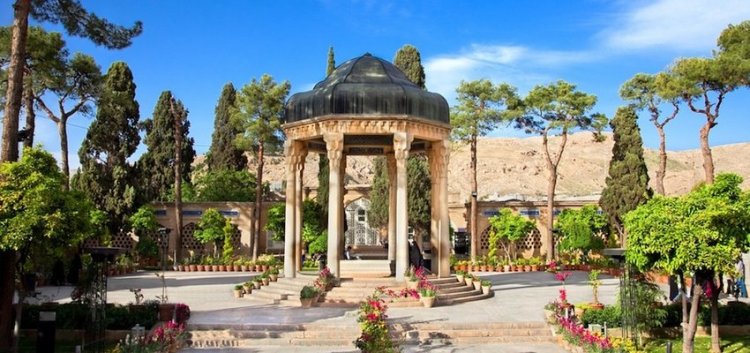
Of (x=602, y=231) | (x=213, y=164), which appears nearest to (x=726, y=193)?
(x=602, y=231)

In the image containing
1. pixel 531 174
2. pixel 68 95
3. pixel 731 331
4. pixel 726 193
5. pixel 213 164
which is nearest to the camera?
pixel 726 193

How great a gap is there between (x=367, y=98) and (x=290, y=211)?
4.33 meters

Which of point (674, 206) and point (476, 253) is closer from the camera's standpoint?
point (674, 206)

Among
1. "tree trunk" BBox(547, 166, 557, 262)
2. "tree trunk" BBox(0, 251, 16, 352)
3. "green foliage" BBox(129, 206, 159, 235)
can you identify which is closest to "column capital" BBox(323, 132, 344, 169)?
"tree trunk" BBox(0, 251, 16, 352)

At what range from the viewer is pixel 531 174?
91.7 metres

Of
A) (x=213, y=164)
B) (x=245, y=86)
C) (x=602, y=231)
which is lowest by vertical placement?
(x=602, y=231)

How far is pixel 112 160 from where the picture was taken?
31.9m

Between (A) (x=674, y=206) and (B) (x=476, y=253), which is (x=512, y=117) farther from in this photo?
(A) (x=674, y=206)

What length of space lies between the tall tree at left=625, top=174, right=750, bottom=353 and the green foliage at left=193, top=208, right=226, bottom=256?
973 inches

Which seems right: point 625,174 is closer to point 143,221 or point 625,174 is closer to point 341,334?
point 341,334

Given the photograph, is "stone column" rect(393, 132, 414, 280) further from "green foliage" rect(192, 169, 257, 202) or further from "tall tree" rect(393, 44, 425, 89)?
"green foliage" rect(192, 169, 257, 202)

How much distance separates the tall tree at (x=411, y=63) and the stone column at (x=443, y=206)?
1519 centimetres

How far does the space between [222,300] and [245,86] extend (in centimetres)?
1796

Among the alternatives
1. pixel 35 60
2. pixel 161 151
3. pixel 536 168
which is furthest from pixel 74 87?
pixel 536 168
